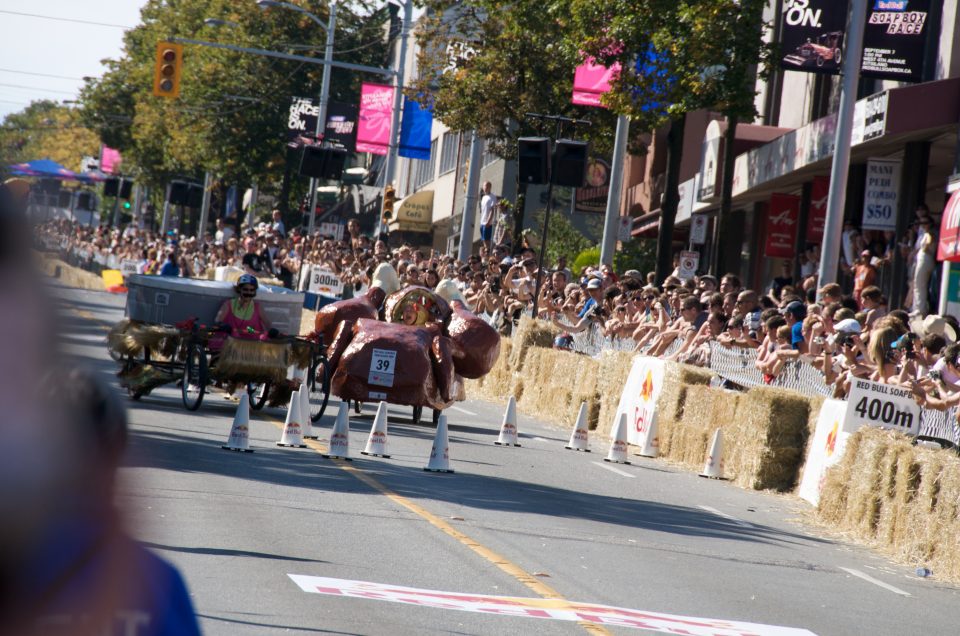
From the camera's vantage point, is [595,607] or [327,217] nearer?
[595,607]

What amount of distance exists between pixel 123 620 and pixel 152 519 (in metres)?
0.12

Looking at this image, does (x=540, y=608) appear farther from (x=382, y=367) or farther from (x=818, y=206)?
(x=818, y=206)

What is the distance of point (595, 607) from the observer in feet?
26.6

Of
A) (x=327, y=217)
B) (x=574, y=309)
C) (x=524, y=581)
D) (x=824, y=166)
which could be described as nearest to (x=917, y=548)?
(x=524, y=581)

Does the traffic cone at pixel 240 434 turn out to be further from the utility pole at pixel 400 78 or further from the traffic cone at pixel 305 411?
the utility pole at pixel 400 78

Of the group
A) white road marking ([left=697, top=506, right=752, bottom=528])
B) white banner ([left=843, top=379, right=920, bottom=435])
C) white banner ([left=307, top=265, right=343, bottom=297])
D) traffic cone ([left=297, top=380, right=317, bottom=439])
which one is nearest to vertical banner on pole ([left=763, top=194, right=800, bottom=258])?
white banner ([left=307, top=265, right=343, bottom=297])

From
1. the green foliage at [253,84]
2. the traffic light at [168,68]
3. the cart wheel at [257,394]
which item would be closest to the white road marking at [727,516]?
the cart wheel at [257,394]

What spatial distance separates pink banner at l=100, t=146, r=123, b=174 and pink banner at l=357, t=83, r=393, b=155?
5577 cm

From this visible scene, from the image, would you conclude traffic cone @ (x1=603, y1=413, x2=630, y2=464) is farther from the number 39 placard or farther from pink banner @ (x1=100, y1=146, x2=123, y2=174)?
pink banner @ (x1=100, y1=146, x2=123, y2=174)

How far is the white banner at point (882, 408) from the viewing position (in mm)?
13859

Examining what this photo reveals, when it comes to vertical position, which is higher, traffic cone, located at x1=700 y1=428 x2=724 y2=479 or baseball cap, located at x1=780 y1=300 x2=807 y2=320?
baseball cap, located at x1=780 y1=300 x2=807 y2=320

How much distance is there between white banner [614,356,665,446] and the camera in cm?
2005

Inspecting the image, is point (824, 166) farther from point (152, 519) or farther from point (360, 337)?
point (152, 519)

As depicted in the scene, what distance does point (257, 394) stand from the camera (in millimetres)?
18859
